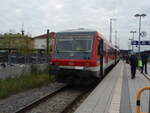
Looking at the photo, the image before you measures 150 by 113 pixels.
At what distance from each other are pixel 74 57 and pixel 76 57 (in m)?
0.11

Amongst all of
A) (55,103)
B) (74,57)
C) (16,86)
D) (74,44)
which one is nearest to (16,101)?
(55,103)

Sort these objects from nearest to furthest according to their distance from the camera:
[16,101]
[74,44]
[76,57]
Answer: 1. [16,101]
2. [76,57]
3. [74,44]

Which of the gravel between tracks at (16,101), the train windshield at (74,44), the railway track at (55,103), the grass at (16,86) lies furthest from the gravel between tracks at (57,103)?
the train windshield at (74,44)

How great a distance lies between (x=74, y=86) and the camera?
1251cm

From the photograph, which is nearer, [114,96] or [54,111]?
[54,111]

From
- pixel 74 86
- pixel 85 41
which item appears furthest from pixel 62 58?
pixel 74 86

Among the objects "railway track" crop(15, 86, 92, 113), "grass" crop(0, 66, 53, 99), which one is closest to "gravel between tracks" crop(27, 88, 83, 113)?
"railway track" crop(15, 86, 92, 113)

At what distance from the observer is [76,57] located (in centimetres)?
→ 1048

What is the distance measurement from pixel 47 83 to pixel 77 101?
4.47m

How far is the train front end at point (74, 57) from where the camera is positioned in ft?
33.3

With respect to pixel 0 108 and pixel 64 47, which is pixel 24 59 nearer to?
pixel 64 47

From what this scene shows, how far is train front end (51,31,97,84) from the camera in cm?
1016

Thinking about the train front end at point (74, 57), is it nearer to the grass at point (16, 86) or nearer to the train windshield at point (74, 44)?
the train windshield at point (74, 44)

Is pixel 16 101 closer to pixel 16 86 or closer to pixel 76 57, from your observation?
pixel 16 86
